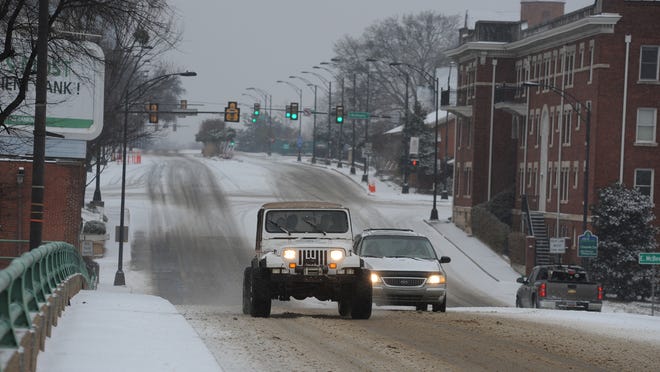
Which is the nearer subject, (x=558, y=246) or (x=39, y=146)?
(x=39, y=146)

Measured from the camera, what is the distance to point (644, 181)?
58.8m

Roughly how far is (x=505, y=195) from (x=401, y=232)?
147ft

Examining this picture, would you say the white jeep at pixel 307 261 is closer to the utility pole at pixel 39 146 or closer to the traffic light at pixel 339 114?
the utility pole at pixel 39 146

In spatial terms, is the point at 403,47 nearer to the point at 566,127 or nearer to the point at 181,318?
the point at 566,127

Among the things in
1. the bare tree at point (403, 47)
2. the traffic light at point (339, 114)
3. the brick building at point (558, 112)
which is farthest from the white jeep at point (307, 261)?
the bare tree at point (403, 47)

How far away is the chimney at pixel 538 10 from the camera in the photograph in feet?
287

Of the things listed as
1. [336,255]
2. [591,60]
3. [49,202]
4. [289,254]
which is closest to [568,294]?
[336,255]

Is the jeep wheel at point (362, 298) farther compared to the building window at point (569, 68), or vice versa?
the building window at point (569, 68)

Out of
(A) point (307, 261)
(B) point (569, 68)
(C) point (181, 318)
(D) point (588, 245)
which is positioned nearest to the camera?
(C) point (181, 318)

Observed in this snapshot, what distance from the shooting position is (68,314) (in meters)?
18.0

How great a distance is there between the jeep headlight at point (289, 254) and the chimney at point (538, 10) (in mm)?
68058

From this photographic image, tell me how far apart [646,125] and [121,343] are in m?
48.1

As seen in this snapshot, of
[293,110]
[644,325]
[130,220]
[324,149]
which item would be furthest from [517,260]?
[324,149]

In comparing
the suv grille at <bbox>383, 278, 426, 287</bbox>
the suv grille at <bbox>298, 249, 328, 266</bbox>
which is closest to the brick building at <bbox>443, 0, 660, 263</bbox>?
the suv grille at <bbox>383, 278, 426, 287</bbox>
